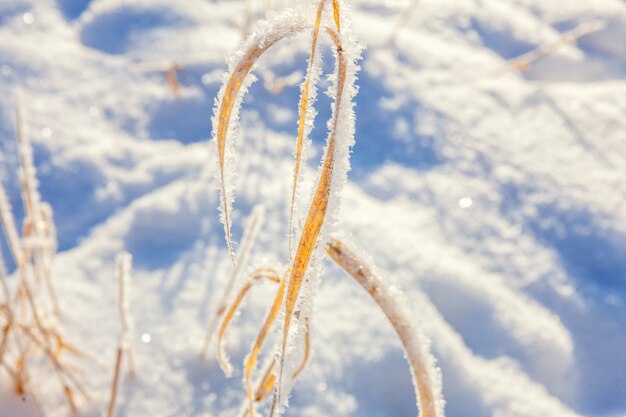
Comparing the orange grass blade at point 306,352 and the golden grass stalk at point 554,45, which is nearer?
the orange grass blade at point 306,352

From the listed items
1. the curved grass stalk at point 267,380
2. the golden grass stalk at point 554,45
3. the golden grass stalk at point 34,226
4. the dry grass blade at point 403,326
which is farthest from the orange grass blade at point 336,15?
the golden grass stalk at point 554,45

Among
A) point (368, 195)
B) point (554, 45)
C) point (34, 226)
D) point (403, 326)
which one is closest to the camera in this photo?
point (403, 326)

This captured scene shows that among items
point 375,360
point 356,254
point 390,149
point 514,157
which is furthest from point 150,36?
point 356,254

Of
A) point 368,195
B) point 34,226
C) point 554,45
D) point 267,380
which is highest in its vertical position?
point 554,45

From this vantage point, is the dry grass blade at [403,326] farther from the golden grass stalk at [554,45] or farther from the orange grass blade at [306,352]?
the golden grass stalk at [554,45]

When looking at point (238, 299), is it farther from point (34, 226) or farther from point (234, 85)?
point (34, 226)

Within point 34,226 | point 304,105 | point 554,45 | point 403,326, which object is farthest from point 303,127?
point 554,45
